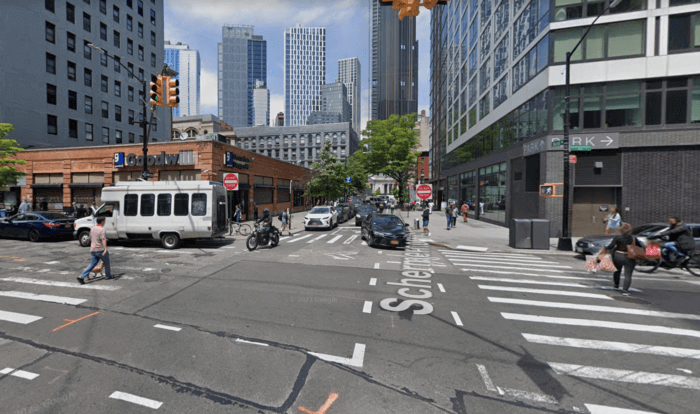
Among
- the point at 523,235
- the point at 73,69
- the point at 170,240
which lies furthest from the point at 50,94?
the point at 523,235

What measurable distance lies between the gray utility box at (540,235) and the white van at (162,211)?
558 inches

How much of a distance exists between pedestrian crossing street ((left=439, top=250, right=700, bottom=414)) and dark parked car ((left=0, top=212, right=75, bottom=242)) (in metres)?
18.4

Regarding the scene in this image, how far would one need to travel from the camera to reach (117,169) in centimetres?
2509

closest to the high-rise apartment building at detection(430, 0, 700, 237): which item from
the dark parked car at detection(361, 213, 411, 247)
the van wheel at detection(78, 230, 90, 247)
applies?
the dark parked car at detection(361, 213, 411, 247)

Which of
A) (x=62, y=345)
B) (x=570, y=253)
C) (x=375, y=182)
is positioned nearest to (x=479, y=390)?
(x=62, y=345)

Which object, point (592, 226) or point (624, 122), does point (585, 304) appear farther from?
point (624, 122)

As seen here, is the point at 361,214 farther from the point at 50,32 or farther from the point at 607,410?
the point at 50,32

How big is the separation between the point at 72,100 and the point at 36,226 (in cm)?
2910

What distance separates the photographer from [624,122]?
55.5ft

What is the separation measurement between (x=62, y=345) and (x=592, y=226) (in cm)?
2261

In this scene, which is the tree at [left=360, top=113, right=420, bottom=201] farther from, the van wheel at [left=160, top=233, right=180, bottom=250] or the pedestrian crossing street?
the pedestrian crossing street

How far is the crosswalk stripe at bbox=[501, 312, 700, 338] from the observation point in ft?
16.8

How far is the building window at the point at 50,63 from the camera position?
32062 millimetres

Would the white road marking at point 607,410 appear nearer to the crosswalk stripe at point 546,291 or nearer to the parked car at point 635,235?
the crosswalk stripe at point 546,291
